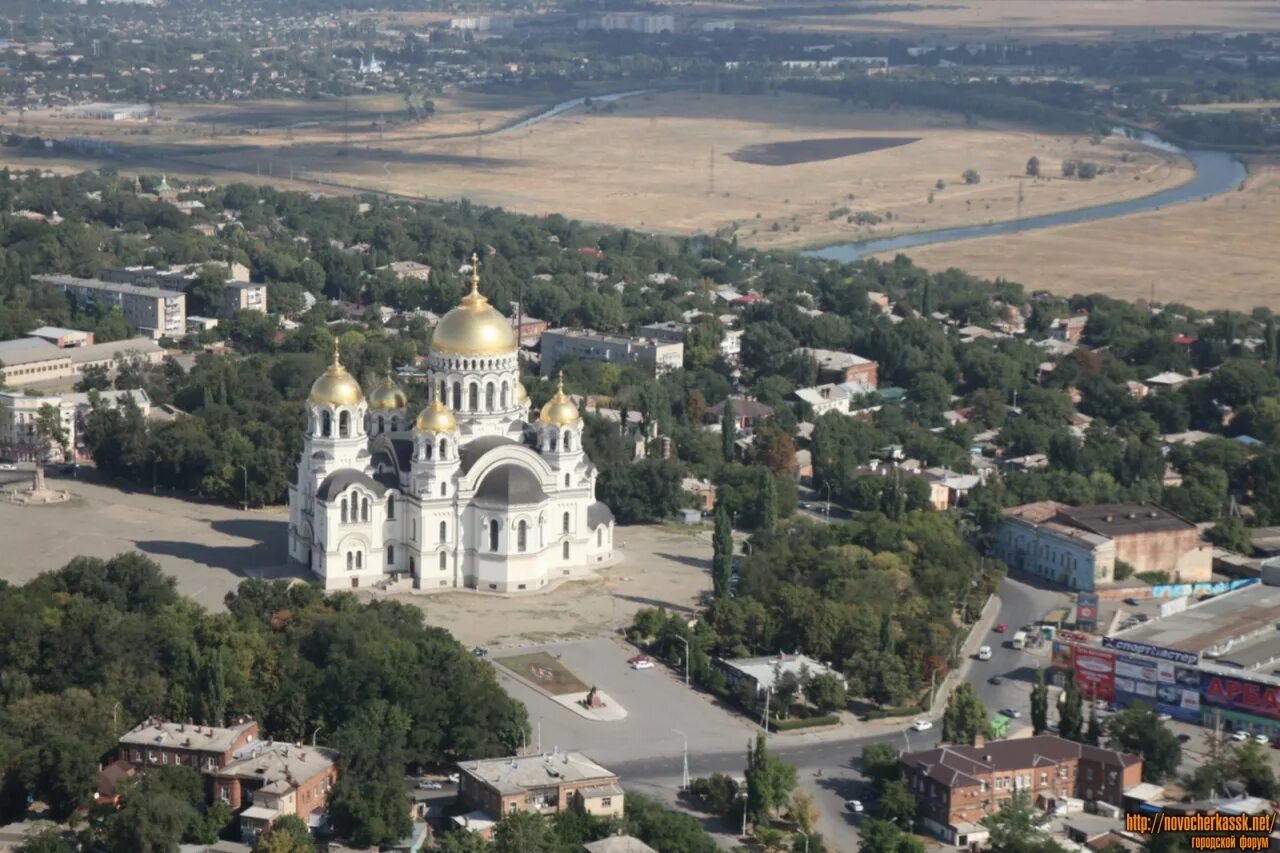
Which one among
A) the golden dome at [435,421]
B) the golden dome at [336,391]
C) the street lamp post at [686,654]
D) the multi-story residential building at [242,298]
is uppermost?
the golden dome at [336,391]

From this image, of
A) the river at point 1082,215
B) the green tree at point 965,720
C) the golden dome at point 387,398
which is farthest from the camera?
the river at point 1082,215

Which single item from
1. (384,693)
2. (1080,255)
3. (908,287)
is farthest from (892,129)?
(384,693)

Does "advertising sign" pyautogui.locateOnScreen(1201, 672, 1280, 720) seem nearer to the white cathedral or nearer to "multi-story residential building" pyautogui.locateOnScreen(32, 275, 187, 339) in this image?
the white cathedral

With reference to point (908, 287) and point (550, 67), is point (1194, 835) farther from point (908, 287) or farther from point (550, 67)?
point (550, 67)

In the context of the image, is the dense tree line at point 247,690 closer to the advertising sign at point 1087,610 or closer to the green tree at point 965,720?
the green tree at point 965,720

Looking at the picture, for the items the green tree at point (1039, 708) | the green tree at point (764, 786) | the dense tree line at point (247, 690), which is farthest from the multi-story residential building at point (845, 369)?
the green tree at point (764, 786)

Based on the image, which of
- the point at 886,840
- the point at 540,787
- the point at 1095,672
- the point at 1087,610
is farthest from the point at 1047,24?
the point at 886,840
